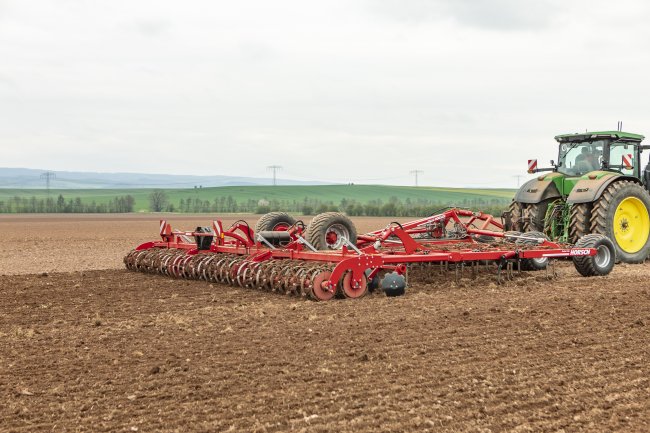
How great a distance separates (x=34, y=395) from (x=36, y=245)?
16.5m

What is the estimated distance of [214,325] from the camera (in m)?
6.90

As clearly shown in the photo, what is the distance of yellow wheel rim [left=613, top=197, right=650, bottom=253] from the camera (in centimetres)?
1238

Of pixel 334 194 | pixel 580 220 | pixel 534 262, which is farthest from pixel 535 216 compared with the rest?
pixel 334 194

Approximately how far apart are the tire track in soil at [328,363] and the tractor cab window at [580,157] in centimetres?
465

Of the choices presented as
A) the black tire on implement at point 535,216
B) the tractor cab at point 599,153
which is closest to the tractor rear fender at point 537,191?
the black tire on implement at point 535,216

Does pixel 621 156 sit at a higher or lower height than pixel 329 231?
higher

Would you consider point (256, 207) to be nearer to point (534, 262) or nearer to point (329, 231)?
point (534, 262)

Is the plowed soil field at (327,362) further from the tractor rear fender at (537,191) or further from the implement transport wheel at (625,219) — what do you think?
the tractor rear fender at (537,191)

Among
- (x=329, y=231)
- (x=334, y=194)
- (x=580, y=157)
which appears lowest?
(x=329, y=231)

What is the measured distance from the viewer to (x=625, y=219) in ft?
40.8

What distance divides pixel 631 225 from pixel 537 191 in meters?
1.65

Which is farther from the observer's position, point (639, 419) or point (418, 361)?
point (418, 361)

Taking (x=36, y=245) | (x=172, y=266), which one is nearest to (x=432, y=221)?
(x=172, y=266)

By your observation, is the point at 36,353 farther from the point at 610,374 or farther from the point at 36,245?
the point at 36,245
